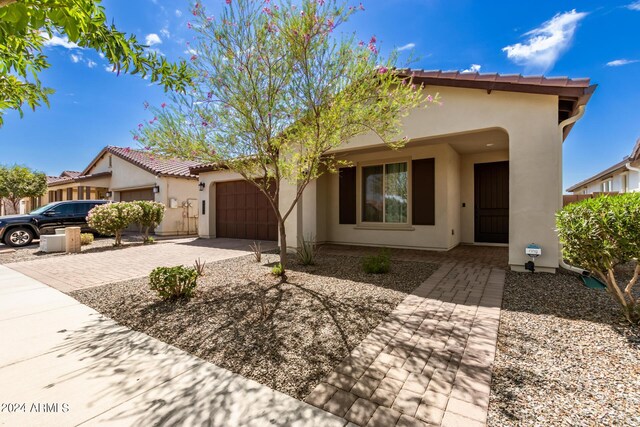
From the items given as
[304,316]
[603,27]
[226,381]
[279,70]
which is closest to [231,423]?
[226,381]

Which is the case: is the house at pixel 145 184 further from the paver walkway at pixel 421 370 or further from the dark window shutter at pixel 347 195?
the paver walkway at pixel 421 370

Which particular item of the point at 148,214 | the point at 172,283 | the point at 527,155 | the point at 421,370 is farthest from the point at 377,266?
the point at 148,214

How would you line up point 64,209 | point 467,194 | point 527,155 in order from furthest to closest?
point 64,209 → point 467,194 → point 527,155

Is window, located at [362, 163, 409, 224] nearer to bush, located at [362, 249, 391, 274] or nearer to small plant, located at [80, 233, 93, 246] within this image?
bush, located at [362, 249, 391, 274]

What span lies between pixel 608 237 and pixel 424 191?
222 inches

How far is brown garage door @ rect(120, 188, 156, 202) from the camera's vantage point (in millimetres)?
15513

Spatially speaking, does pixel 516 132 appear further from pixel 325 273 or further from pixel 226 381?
pixel 226 381

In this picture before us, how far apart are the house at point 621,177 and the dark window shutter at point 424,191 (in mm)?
6936

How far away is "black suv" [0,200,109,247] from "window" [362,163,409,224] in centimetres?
1259

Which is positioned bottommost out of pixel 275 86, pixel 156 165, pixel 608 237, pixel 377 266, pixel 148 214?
pixel 377 266

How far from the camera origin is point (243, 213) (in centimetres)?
1249

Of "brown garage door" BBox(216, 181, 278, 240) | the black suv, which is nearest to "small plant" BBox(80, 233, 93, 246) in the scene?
the black suv

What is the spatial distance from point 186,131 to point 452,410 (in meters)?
5.03

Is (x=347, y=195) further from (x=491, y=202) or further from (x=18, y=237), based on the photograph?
(x=18, y=237)
